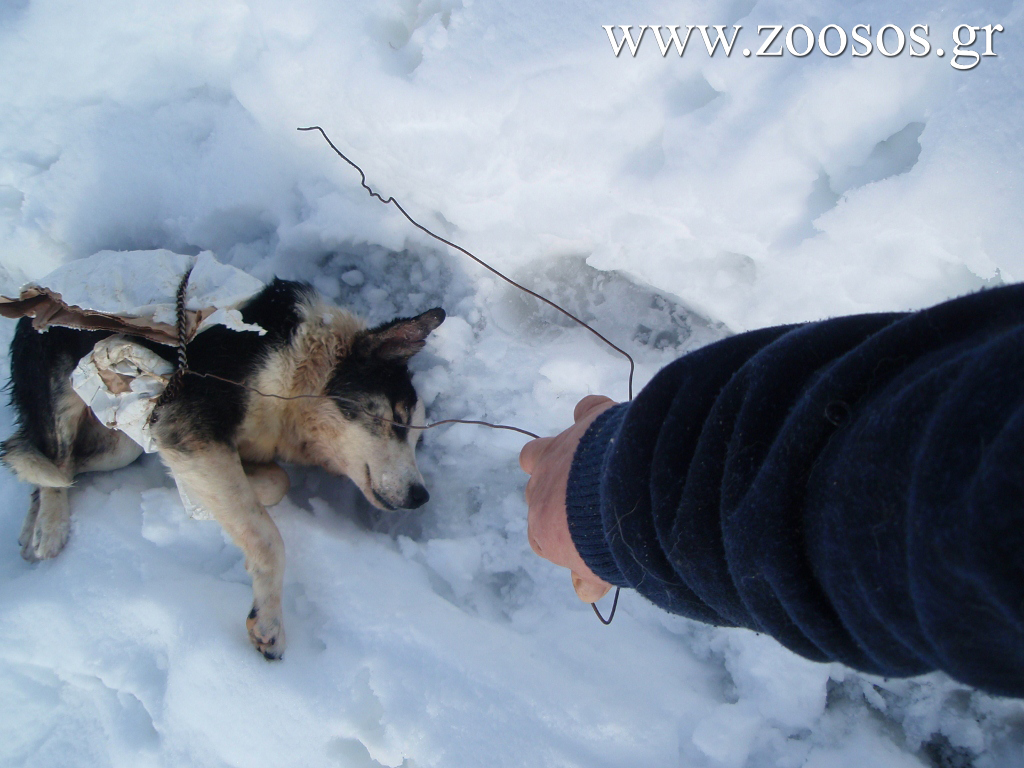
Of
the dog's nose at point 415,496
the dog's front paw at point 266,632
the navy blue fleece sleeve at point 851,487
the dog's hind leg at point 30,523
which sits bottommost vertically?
the dog's hind leg at point 30,523

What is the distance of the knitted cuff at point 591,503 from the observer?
152 centimetres

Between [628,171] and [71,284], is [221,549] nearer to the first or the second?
[71,284]

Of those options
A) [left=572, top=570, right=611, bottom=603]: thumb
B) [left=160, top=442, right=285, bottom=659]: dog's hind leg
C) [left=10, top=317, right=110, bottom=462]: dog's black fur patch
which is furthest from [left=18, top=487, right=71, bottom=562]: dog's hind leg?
[left=572, top=570, right=611, bottom=603]: thumb

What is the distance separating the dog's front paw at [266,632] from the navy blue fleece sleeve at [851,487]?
2.00m

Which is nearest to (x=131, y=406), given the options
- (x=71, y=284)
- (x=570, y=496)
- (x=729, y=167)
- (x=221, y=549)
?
(x=71, y=284)

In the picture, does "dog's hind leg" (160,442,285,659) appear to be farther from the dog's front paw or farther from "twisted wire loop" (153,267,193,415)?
"twisted wire loop" (153,267,193,415)

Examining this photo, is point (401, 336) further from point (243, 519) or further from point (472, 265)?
point (243, 519)

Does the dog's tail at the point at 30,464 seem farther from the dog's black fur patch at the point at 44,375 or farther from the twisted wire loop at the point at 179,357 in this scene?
the twisted wire loop at the point at 179,357

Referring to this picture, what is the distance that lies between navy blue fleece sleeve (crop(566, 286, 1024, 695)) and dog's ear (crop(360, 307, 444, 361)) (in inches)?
65.5

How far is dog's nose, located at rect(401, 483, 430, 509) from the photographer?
2.91 meters

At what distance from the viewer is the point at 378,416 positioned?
2.93 m

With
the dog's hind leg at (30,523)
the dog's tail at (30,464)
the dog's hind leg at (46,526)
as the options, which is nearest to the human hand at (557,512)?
the dog's tail at (30,464)

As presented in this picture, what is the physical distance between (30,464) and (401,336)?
2015 millimetres

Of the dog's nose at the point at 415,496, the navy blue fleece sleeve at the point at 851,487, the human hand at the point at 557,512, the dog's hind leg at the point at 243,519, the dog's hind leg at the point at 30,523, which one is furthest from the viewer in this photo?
the dog's hind leg at the point at 30,523
